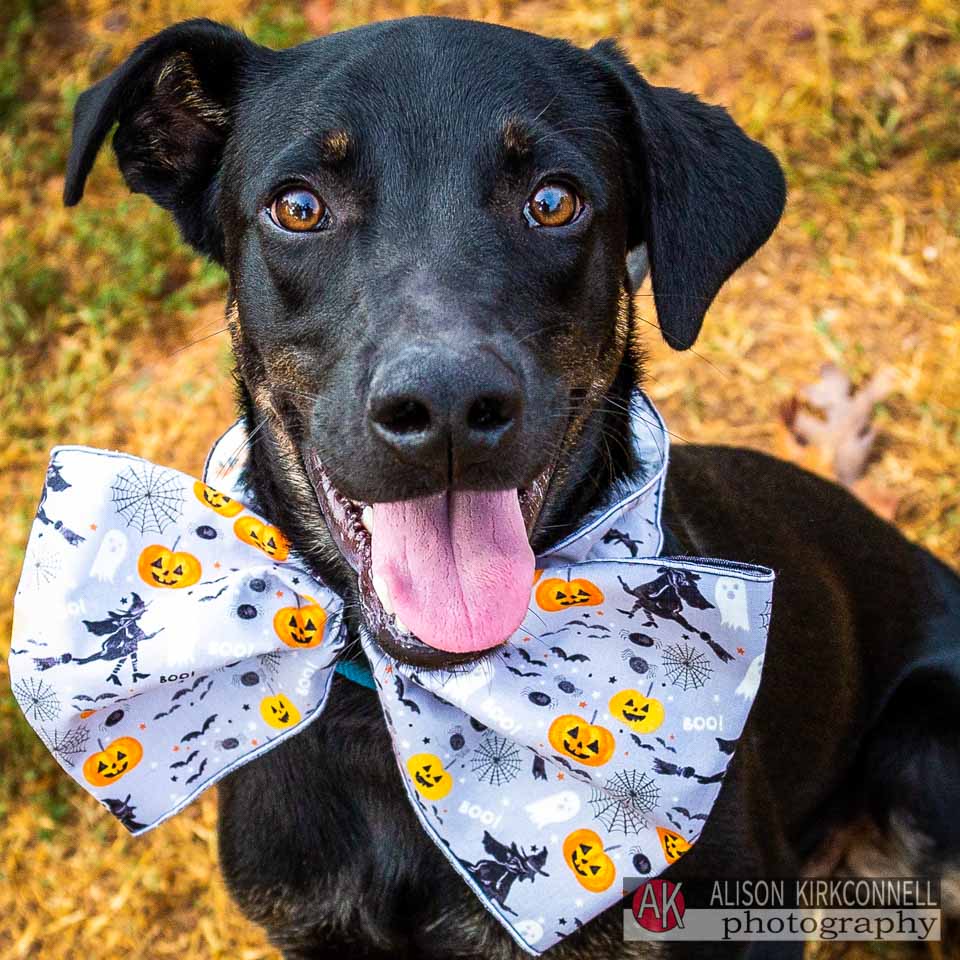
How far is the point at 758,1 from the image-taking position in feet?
19.5

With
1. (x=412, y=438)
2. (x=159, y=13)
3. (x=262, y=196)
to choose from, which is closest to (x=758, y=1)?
(x=159, y=13)

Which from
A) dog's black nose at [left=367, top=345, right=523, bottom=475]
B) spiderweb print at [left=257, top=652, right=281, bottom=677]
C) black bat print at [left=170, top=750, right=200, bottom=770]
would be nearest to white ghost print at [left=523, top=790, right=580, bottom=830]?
spiderweb print at [left=257, top=652, right=281, bottom=677]

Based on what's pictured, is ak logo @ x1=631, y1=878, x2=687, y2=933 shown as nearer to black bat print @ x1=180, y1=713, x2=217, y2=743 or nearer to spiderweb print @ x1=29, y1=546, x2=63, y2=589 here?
black bat print @ x1=180, y1=713, x2=217, y2=743

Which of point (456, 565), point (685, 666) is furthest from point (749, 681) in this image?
point (456, 565)

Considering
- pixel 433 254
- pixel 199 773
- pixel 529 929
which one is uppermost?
pixel 433 254

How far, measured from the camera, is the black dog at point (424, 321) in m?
2.30

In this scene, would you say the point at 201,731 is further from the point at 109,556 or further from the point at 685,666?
the point at 685,666

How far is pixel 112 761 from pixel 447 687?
836mm

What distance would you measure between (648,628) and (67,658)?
4.36 ft

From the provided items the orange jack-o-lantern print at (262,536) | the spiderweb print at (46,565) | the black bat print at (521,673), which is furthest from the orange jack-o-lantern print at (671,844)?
the spiderweb print at (46,565)

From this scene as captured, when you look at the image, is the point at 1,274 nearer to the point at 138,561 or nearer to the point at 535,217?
the point at 138,561

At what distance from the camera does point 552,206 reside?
2596mm

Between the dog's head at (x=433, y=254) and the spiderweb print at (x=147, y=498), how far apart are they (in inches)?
12.0

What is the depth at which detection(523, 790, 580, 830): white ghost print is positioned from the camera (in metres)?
2.62
